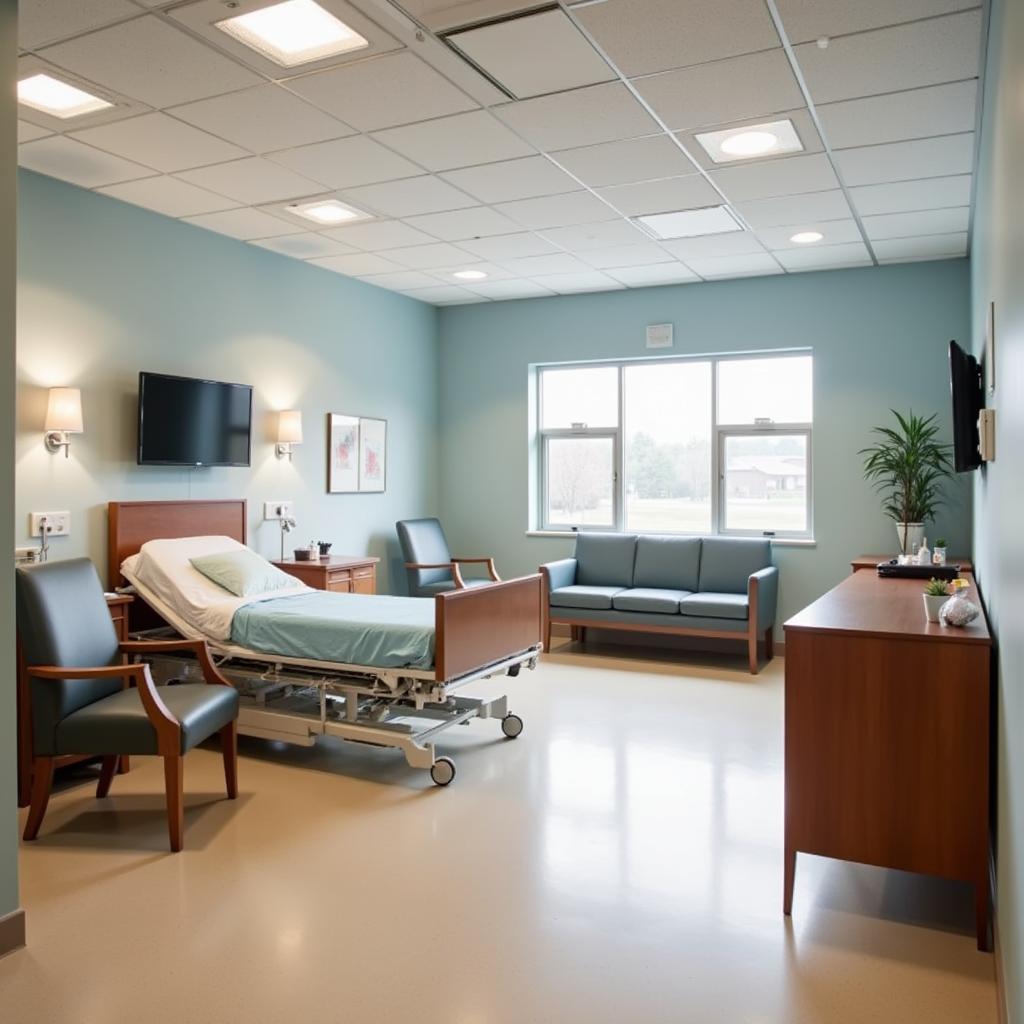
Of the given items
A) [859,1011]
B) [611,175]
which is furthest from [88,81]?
[859,1011]

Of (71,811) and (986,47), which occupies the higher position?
(986,47)

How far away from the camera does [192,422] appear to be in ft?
17.5

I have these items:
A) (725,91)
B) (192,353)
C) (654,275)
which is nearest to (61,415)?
(192,353)

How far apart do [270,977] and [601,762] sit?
84.1 inches

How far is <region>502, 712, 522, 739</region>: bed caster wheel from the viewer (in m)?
4.64

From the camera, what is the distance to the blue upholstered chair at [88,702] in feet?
10.9

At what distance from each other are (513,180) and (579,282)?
8.35 ft

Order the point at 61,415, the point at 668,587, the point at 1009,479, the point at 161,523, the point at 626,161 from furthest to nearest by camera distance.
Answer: the point at 668,587 → the point at 161,523 → the point at 61,415 → the point at 626,161 → the point at 1009,479

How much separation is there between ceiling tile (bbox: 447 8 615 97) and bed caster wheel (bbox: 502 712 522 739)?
2924 millimetres

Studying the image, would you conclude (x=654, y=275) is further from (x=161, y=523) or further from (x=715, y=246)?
(x=161, y=523)

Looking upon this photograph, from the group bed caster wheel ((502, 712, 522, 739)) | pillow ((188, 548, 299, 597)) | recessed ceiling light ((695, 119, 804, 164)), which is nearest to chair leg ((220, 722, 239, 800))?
pillow ((188, 548, 299, 597))

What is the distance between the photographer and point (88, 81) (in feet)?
11.4

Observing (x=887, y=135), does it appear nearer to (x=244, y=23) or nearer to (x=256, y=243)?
(x=244, y=23)

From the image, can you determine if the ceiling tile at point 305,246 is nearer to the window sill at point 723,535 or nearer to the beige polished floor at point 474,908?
the window sill at point 723,535
